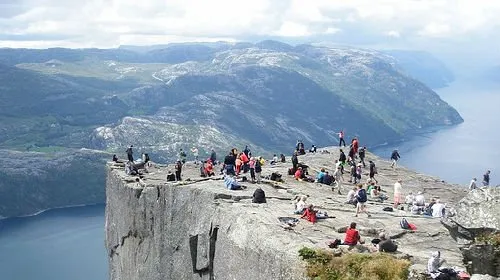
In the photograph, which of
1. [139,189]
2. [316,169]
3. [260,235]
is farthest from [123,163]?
[260,235]

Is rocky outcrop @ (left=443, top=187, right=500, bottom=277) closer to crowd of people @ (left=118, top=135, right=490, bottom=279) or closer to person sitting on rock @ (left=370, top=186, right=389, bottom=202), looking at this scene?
crowd of people @ (left=118, top=135, right=490, bottom=279)

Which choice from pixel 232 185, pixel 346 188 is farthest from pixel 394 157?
pixel 232 185

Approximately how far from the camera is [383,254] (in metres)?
25.8

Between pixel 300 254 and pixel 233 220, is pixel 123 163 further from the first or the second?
pixel 300 254

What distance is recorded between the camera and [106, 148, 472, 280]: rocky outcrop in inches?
1176

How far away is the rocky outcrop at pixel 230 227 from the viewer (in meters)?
29.9

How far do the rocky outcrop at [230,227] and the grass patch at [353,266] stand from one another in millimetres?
695

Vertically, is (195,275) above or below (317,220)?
below

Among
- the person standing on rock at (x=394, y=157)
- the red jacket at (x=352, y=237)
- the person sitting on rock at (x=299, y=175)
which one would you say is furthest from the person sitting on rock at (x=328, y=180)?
the red jacket at (x=352, y=237)

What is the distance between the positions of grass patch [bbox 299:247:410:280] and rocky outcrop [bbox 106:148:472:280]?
69 centimetres

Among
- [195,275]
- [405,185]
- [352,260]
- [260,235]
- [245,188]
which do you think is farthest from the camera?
[405,185]

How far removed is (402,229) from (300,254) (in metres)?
9.96

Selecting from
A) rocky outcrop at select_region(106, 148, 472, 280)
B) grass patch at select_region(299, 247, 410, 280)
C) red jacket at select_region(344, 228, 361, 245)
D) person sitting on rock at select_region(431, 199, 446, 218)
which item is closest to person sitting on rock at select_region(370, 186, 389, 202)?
rocky outcrop at select_region(106, 148, 472, 280)

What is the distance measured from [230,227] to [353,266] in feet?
37.0
